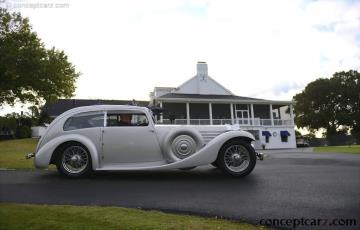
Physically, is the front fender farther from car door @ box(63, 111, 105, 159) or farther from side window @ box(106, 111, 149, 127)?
side window @ box(106, 111, 149, 127)

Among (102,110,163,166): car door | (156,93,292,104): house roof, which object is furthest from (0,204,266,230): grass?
(156,93,292,104): house roof

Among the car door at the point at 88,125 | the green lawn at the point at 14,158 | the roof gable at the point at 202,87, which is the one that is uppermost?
the roof gable at the point at 202,87

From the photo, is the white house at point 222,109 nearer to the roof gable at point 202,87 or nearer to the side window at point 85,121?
the roof gable at point 202,87

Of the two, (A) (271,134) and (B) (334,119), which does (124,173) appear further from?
(B) (334,119)

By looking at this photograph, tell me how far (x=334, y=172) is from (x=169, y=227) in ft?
19.5

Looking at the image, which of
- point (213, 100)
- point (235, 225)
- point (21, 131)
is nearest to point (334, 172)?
point (235, 225)

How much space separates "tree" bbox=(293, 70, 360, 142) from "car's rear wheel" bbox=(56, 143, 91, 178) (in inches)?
2611

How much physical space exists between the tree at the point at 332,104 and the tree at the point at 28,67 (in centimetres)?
5516

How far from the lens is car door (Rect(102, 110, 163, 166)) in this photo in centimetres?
794

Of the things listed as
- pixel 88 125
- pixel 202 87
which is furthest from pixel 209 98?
pixel 88 125

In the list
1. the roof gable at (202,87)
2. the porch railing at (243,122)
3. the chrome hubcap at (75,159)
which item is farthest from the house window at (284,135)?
the chrome hubcap at (75,159)

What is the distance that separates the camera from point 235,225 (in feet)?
15.0

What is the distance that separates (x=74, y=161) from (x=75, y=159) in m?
0.05

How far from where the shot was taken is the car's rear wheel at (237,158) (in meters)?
7.96
